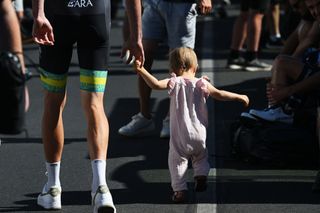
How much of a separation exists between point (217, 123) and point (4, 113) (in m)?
3.41

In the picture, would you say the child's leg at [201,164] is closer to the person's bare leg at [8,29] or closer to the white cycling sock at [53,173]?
the white cycling sock at [53,173]

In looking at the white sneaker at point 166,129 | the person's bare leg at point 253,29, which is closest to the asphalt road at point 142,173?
the white sneaker at point 166,129

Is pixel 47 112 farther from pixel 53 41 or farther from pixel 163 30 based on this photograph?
pixel 163 30

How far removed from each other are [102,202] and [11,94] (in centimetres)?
84

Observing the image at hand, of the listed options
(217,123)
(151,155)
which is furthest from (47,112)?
(217,123)

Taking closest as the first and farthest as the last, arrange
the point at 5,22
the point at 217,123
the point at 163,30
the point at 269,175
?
the point at 5,22 → the point at 269,175 → the point at 163,30 → the point at 217,123

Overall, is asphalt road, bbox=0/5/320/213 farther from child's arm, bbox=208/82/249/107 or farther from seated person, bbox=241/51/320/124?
child's arm, bbox=208/82/249/107

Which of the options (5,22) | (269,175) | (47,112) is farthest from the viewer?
(269,175)

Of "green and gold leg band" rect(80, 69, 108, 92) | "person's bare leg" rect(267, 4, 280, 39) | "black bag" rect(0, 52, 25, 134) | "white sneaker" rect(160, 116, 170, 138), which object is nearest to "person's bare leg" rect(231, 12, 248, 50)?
"person's bare leg" rect(267, 4, 280, 39)

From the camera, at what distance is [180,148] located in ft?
20.7

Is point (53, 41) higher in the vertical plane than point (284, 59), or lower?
higher

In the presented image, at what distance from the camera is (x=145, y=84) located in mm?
8109

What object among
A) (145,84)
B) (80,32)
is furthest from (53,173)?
(145,84)

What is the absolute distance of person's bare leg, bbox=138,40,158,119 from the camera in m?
8.01
